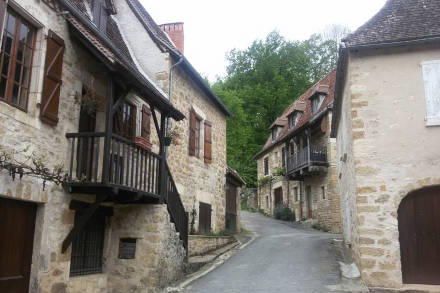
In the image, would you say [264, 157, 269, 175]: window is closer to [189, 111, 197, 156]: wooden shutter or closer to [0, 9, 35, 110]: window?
[189, 111, 197, 156]: wooden shutter

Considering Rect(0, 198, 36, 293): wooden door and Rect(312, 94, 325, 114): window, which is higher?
Rect(312, 94, 325, 114): window

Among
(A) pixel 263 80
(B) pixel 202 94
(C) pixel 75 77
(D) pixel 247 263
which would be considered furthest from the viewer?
(A) pixel 263 80

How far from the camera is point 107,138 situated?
7.26 meters

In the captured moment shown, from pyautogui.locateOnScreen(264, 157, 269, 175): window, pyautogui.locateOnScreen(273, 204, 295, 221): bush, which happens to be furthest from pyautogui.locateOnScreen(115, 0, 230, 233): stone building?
pyautogui.locateOnScreen(264, 157, 269, 175): window

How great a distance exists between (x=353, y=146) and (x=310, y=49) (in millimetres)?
30270

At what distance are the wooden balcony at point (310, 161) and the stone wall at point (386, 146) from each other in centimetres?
1219

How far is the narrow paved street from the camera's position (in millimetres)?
8906

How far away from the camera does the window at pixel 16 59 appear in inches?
244

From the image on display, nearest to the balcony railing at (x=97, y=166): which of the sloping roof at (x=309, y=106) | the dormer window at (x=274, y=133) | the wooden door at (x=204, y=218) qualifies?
the wooden door at (x=204, y=218)

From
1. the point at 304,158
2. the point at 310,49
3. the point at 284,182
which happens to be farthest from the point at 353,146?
the point at 310,49

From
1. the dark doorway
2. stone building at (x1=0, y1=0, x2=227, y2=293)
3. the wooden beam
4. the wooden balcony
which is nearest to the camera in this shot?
stone building at (x1=0, y1=0, x2=227, y2=293)

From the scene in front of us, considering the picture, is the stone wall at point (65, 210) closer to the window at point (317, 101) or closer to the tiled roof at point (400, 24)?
the tiled roof at point (400, 24)

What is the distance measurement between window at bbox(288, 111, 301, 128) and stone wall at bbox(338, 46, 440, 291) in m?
16.6

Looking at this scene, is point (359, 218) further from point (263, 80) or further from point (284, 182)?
point (263, 80)
